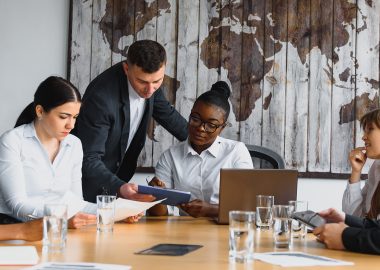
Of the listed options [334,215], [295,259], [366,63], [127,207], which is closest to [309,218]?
[334,215]

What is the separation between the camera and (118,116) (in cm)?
338

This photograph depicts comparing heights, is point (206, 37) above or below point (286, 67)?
above

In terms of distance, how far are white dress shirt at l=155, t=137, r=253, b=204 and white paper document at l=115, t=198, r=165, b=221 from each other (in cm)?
Result: 75

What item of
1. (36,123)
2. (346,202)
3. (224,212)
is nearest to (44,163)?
(36,123)

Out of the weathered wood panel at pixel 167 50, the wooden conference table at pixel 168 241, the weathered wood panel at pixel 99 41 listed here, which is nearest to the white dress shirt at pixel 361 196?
the wooden conference table at pixel 168 241

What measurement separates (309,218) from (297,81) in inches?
74.8

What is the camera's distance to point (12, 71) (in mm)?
4266

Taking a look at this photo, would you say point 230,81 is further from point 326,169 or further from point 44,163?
point 44,163

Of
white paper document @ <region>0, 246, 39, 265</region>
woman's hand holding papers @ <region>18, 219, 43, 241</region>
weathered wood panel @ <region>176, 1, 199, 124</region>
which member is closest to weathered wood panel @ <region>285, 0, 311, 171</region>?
A: weathered wood panel @ <region>176, 1, 199, 124</region>

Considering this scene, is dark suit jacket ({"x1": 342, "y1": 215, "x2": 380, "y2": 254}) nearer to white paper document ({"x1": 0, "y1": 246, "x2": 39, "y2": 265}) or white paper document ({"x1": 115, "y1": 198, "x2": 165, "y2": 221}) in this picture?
white paper document ({"x1": 115, "y1": 198, "x2": 165, "y2": 221})

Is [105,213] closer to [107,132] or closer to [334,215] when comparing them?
[334,215]

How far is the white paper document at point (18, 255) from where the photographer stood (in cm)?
168

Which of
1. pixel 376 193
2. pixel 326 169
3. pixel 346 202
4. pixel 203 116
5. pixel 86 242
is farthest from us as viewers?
pixel 326 169

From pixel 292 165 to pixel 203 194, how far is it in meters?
0.92
